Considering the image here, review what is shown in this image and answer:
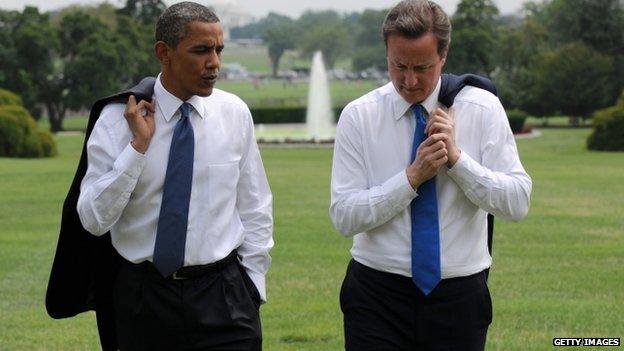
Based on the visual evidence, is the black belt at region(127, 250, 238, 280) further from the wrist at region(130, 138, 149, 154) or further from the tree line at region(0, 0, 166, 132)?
the tree line at region(0, 0, 166, 132)

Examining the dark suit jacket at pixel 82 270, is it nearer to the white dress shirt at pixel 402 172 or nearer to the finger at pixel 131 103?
the finger at pixel 131 103

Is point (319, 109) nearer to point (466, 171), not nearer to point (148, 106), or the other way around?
point (148, 106)

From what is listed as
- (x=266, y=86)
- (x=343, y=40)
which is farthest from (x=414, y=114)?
(x=343, y=40)

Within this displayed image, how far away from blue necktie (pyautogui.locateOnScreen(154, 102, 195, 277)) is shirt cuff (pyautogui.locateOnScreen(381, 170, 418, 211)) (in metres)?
0.82

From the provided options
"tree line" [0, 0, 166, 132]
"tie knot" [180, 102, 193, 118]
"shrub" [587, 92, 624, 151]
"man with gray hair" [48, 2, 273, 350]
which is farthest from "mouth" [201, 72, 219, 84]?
"tree line" [0, 0, 166, 132]

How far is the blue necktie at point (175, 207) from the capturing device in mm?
5180

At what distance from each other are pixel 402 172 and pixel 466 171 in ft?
0.83

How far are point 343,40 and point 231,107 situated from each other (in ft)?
547

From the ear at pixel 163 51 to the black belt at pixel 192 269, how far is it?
85 centimetres

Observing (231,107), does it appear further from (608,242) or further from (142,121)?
(608,242)

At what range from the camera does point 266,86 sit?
136 m

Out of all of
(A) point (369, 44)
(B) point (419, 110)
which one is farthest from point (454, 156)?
(A) point (369, 44)

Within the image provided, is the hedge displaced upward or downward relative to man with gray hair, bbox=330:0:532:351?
downward

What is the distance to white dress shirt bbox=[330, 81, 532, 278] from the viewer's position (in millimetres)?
5133
